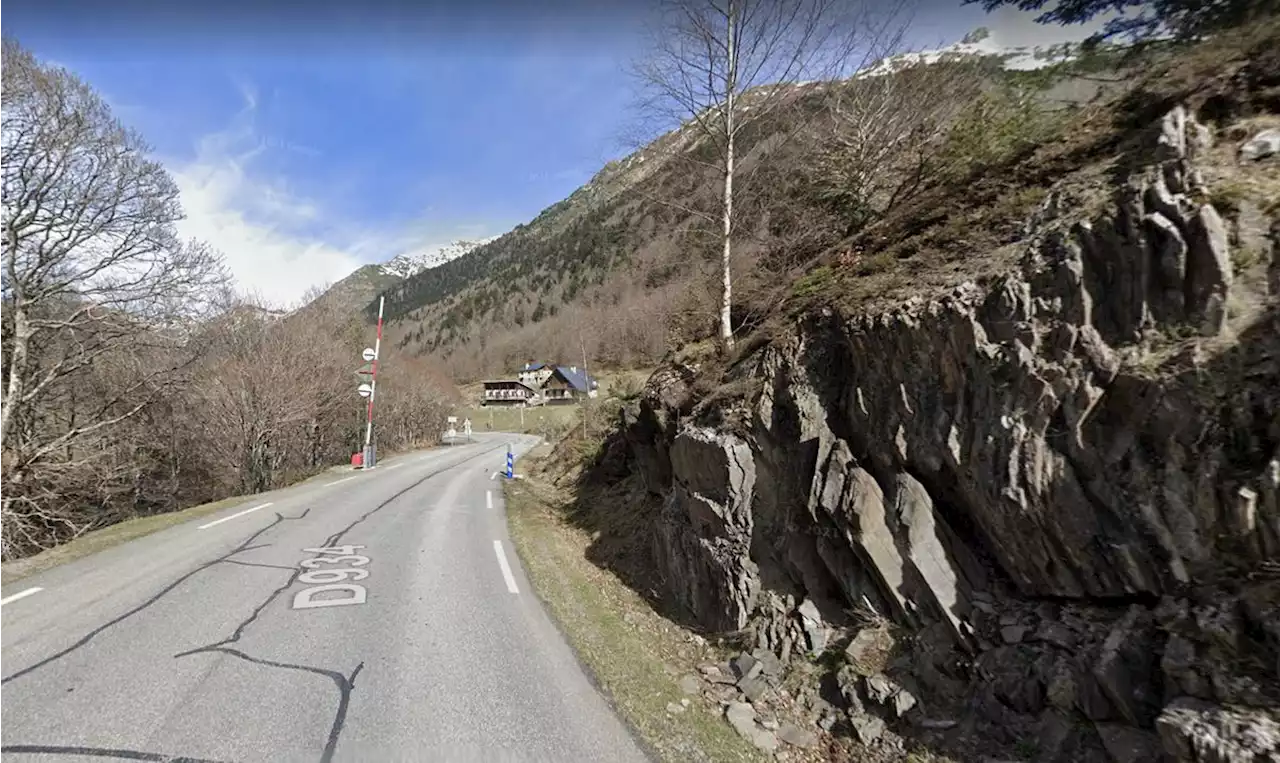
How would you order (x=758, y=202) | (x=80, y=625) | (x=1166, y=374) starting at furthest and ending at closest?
(x=758, y=202) < (x=80, y=625) < (x=1166, y=374)

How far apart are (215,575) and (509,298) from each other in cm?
11971

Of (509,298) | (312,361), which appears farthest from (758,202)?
(509,298)

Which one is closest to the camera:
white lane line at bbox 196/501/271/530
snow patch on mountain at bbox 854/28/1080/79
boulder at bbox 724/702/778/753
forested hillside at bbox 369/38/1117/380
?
boulder at bbox 724/702/778/753

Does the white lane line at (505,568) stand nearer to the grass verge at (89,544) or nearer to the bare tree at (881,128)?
the grass verge at (89,544)

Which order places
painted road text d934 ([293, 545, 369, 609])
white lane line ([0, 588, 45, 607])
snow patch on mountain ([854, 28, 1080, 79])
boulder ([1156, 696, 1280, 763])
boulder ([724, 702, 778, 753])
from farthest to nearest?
snow patch on mountain ([854, 28, 1080, 79])
painted road text d934 ([293, 545, 369, 609])
white lane line ([0, 588, 45, 607])
boulder ([724, 702, 778, 753])
boulder ([1156, 696, 1280, 763])

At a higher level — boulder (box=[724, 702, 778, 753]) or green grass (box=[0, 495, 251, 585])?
green grass (box=[0, 495, 251, 585])

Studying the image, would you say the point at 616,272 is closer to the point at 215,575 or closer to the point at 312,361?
the point at 312,361

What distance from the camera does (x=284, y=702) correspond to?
4.15 m

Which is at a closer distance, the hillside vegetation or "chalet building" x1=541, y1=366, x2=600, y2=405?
the hillside vegetation

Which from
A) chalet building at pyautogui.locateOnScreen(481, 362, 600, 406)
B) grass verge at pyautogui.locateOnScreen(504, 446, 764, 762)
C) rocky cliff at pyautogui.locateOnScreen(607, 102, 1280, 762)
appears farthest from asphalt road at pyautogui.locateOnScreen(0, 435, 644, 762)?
chalet building at pyautogui.locateOnScreen(481, 362, 600, 406)

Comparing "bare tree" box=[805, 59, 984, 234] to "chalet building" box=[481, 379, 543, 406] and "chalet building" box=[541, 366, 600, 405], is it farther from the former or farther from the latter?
"chalet building" box=[481, 379, 543, 406]

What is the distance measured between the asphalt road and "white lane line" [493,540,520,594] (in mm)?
50

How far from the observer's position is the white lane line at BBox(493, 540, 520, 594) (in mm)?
7248

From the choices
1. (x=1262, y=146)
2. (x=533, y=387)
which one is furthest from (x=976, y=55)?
(x=533, y=387)
